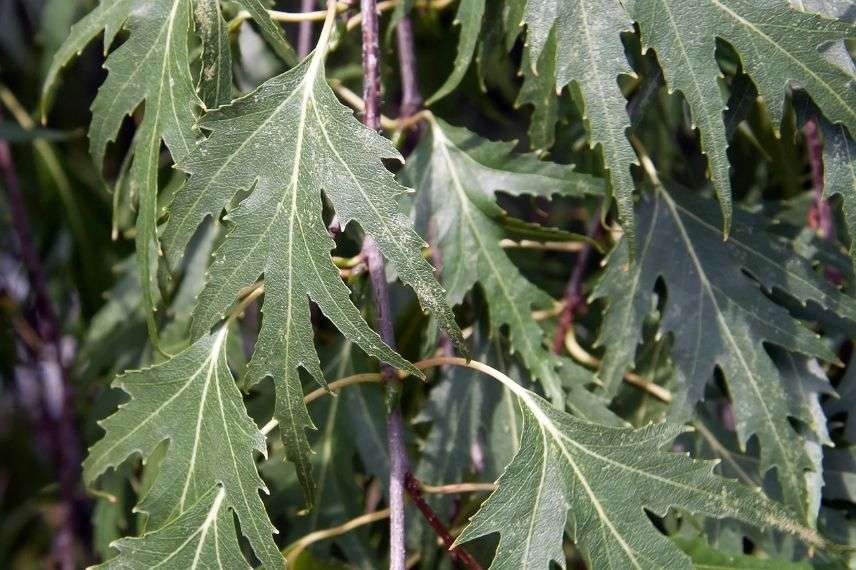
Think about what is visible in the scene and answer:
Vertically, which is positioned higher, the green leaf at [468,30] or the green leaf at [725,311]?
the green leaf at [468,30]

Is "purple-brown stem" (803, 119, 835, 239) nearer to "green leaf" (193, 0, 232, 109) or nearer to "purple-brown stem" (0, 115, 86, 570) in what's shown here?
"green leaf" (193, 0, 232, 109)

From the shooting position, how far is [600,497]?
0.75m

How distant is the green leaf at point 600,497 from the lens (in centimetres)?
72

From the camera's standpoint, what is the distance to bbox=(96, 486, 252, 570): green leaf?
73cm

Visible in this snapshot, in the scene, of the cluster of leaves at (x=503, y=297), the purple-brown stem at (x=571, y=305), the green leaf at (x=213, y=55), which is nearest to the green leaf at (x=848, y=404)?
the cluster of leaves at (x=503, y=297)

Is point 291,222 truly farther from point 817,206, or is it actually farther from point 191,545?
point 817,206

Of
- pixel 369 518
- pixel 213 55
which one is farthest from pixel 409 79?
pixel 369 518

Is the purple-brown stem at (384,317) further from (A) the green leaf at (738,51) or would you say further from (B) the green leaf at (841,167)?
(B) the green leaf at (841,167)

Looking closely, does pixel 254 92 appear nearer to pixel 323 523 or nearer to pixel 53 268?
pixel 323 523

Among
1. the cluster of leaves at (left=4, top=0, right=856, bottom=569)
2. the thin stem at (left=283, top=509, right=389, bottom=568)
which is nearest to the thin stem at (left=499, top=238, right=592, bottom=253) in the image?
the cluster of leaves at (left=4, top=0, right=856, bottom=569)

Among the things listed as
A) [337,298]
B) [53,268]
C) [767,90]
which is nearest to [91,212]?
[53,268]

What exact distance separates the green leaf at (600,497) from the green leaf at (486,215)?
121 mm

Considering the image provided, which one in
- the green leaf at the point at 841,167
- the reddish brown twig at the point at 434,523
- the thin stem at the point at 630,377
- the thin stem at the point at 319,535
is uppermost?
the green leaf at the point at 841,167

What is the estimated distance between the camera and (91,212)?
1516mm
